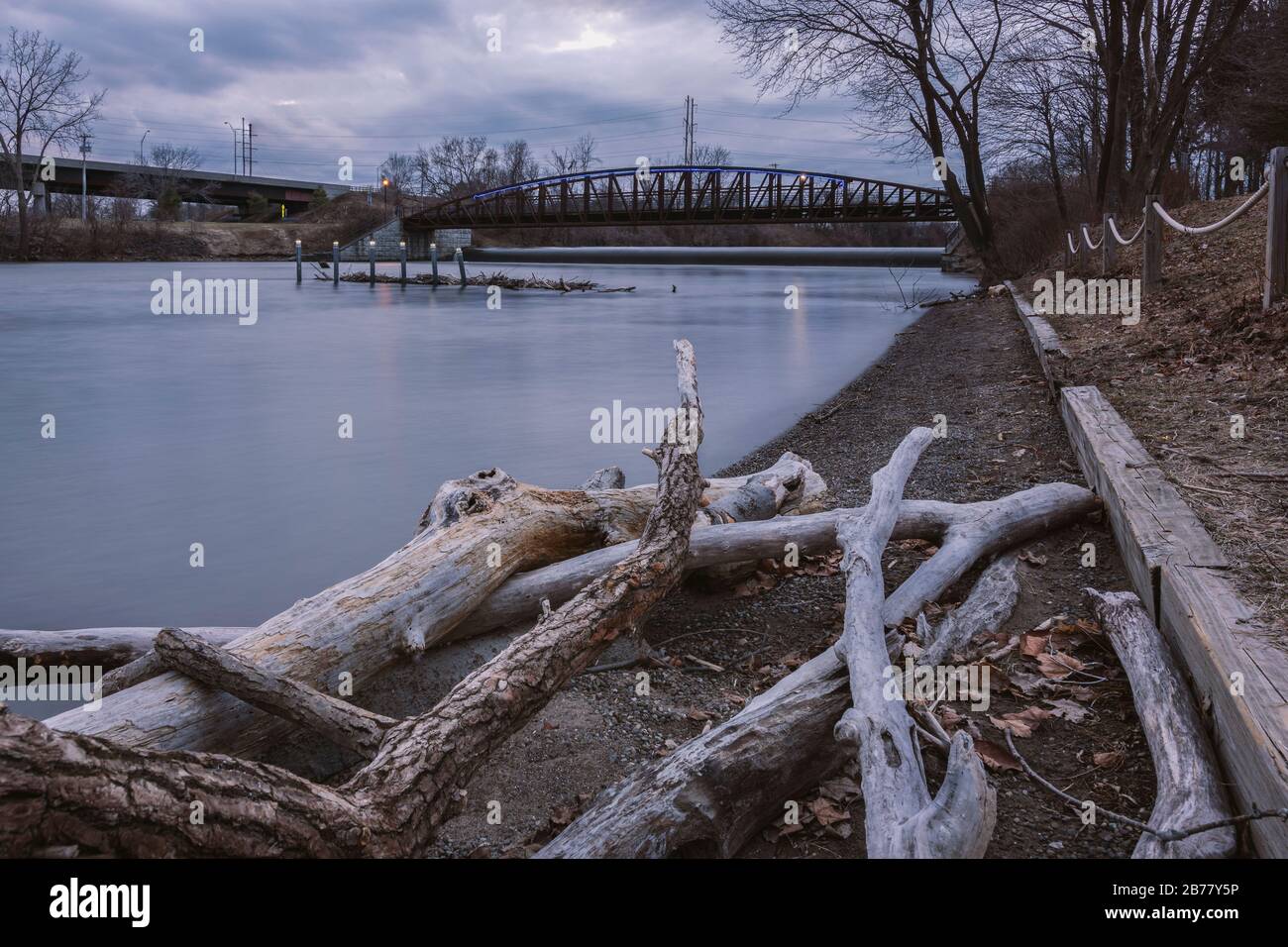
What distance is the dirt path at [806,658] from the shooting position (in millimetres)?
2600

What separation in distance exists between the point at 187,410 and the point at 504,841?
31.5 ft

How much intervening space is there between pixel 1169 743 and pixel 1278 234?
253 inches

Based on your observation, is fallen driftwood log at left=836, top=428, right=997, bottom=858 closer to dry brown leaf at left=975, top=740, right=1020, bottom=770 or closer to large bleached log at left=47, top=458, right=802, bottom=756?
dry brown leaf at left=975, top=740, right=1020, bottom=770

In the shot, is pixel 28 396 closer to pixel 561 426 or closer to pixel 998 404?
pixel 561 426

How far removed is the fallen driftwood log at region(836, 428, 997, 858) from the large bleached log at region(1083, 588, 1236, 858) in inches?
15.3

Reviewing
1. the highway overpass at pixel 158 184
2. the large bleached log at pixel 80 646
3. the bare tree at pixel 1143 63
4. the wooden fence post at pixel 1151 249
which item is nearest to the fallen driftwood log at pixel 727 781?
the large bleached log at pixel 80 646

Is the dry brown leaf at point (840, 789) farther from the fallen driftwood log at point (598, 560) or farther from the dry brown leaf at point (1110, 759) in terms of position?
the fallen driftwood log at point (598, 560)

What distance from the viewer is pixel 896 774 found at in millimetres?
2389

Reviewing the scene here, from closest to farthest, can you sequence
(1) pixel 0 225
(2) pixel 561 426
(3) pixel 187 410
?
(2) pixel 561 426
(3) pixel 187 410
(1) pixel 0 225

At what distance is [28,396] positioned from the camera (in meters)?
11.7

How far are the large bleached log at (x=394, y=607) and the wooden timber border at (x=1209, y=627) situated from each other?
191 centimetres
